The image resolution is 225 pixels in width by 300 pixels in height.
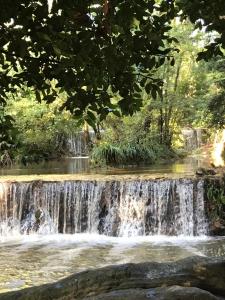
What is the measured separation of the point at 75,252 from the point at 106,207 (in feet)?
8.54

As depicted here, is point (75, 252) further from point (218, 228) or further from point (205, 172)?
point (205, 172)

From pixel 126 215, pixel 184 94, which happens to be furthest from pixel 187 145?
pixel 126 215

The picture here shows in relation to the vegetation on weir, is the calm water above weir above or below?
below

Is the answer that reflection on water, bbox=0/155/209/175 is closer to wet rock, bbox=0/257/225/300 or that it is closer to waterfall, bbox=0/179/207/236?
waterfall, bbox=0/179/207/236

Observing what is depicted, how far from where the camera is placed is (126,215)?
12789 millimetres

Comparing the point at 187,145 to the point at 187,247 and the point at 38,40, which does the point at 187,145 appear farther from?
the point at 38,40

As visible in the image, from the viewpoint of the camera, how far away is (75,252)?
34.5ft

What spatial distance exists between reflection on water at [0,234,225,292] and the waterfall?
16.7 inches

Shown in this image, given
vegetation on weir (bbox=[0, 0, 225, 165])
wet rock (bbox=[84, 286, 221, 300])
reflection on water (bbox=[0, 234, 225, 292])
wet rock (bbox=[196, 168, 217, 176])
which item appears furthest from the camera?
wet rock (bbox=[196, 168, 217, 176])

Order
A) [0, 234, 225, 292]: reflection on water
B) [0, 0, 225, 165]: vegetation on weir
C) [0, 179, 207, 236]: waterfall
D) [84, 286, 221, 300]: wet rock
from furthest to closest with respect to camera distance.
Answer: [0, 179, 207, 236]: waterfall < [0, 234, 225, 292]: reflection on water < [84, 286, 221, 300]: wet rock < [0, 0, 225, 165]: vegetation on weir

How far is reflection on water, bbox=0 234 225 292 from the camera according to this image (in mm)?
9008

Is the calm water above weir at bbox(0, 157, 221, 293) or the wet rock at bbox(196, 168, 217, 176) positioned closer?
the calm water above weir at bbox(0, 157, 221, 293)

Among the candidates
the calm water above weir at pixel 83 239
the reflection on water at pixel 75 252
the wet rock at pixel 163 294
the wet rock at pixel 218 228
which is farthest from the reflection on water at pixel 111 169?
the wet rock at pixel 163 294

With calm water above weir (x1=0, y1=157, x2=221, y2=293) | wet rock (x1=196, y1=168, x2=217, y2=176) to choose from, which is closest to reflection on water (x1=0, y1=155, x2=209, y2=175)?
wet rock (x1=196, y1=168, x2=217, y2=176)
